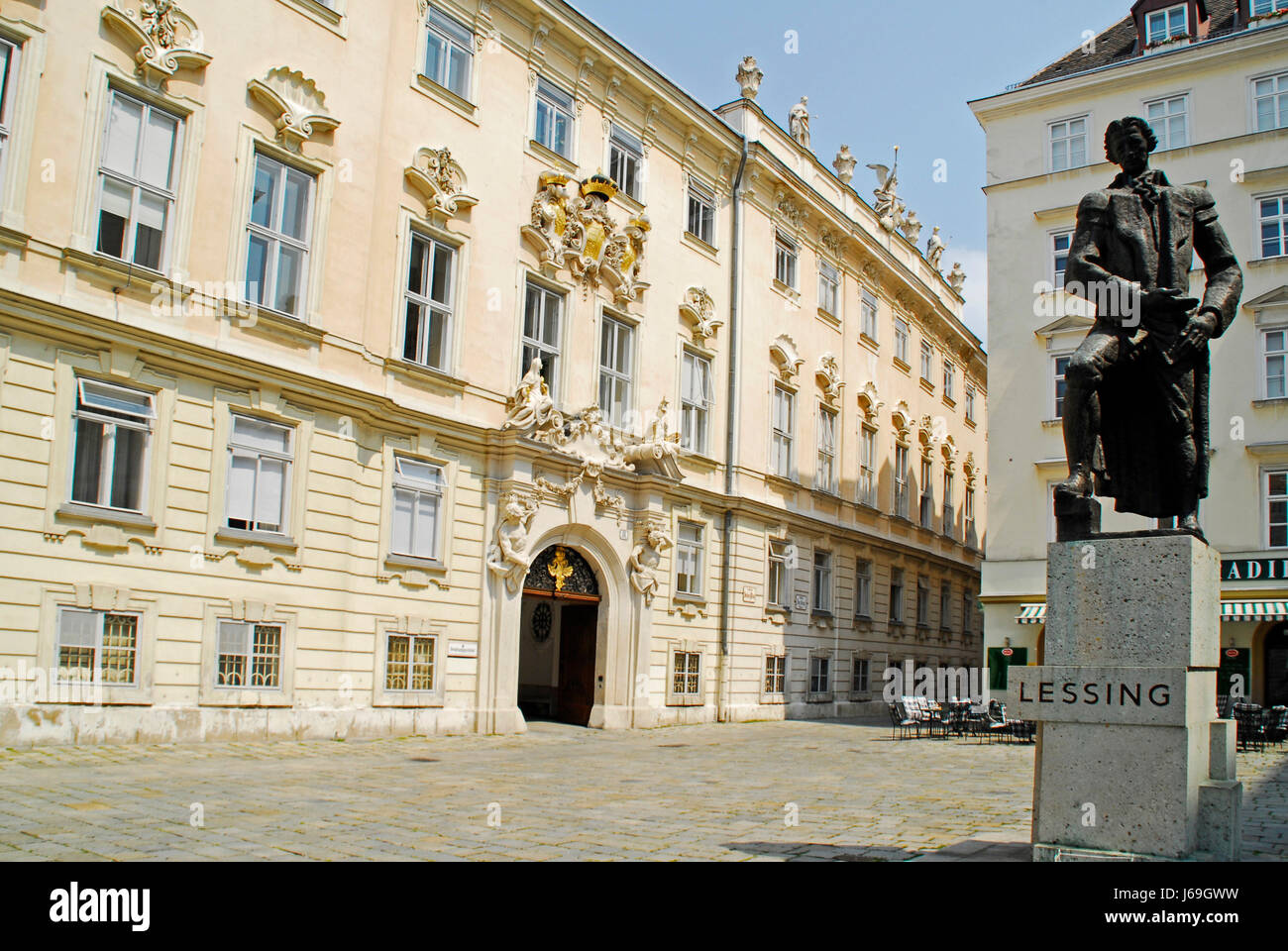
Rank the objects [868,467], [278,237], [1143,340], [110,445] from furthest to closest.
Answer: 1. [868,467]
2. [278,237]
3. [110,445]
4. [1143,340]

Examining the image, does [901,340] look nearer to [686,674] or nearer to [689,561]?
[689,561]

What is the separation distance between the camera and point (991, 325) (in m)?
30.1

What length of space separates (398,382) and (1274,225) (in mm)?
21447

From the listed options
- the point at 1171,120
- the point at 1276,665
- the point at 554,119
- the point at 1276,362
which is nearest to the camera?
the point at 554,119

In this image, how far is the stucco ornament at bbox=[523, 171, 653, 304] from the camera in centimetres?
2186

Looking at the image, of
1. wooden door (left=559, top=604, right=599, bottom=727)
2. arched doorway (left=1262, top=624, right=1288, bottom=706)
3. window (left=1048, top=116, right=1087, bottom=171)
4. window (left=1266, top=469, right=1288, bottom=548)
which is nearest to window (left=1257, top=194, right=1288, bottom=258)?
window (left=1048, top=116, right=1087, bottom=171)

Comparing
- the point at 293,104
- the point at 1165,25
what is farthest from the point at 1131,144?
the point at 1165,25

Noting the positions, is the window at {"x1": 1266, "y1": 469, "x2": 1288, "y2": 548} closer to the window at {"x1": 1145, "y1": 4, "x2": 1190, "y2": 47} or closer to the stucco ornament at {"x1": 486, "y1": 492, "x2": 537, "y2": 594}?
the window at {"x1": 1145, "y1": 4, "x2": 1190, "y2": 47}

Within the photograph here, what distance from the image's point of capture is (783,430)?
29531 mm

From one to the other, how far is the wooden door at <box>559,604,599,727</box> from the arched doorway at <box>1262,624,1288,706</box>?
15565mm

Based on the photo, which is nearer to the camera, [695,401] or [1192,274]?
[695,401]

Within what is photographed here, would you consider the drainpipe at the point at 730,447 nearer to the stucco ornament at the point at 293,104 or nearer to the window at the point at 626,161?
the window at the point at 626,161

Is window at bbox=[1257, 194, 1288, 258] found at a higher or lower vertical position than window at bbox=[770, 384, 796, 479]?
higher

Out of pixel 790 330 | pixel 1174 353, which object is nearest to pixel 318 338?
pixel 1174 353
